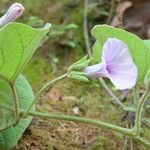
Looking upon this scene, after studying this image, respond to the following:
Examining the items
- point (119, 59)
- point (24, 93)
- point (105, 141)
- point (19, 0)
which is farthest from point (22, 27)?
point (19, 0)

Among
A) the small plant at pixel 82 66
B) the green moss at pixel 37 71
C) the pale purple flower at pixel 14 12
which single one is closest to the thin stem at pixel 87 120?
the small plant at pixel 82 66

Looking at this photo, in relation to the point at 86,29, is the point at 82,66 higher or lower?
higher

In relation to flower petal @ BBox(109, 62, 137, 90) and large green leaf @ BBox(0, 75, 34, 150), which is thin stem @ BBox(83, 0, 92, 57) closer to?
large green leaf @ BBox(0, 75, 34, 150)

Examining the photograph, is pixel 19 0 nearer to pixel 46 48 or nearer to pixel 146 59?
pixel 46 48

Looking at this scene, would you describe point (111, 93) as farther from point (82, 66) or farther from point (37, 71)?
point (82, 66)

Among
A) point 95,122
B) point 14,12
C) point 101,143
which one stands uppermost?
point 14,12

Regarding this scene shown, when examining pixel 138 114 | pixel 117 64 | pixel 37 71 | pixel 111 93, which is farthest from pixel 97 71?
pixel 37 71

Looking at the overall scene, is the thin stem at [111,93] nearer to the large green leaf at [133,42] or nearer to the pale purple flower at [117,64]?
the large green leaf at [133,42]

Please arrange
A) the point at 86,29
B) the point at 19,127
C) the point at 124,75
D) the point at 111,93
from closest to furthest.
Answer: the point at 124,75
the point at 19,127
the point at 111,93
the point at 86,29
